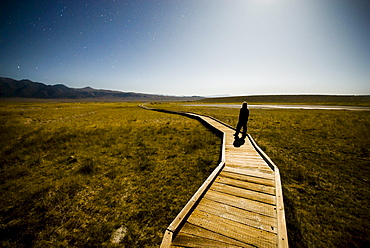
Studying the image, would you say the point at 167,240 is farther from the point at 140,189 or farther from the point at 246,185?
the point at 140,189

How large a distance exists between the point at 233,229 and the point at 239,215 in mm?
402

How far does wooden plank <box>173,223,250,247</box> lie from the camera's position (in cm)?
250

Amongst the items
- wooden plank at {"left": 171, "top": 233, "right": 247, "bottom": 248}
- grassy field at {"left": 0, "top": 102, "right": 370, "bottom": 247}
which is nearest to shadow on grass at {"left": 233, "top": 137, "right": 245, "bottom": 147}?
grassy field at {"left": 0, "top": 102, "right": 370, "bottom": 247}

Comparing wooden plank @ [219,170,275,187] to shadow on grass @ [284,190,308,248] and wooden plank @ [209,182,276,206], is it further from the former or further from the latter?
shadow on grass @ [284,190,308,248]

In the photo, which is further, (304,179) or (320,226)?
(304,179)

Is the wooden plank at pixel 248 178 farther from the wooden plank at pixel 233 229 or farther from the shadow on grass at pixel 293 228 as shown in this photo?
the wooden plank at pixel 233 229

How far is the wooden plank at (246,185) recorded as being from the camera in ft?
12.6

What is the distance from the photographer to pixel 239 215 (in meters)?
3.07

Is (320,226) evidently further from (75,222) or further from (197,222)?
(75,222)

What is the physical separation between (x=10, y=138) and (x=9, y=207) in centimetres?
983

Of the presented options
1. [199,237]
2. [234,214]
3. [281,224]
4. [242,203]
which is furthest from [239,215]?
[199,237]

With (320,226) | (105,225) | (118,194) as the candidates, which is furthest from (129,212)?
(320,226)

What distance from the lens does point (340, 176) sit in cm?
552

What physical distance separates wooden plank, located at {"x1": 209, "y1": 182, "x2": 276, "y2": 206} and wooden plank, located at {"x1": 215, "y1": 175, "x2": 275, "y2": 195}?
13cm
